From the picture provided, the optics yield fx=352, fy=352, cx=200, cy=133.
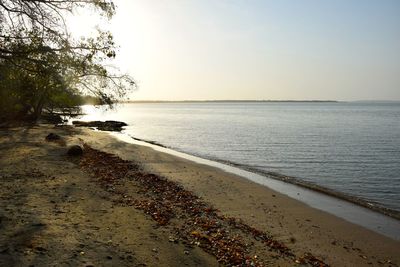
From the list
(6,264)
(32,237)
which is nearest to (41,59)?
(32,237)

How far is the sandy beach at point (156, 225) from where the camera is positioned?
8328 millimetres

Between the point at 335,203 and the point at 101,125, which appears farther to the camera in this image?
the point at 101,125

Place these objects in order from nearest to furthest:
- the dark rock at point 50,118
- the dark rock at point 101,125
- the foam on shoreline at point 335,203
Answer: the foam on shoreline at point 335,203 → the dark rock at point 50,118 → the dark rock at point 101,125

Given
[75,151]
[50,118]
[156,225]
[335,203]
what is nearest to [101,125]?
[50,118]

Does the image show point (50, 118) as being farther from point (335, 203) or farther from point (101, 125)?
point (335, 203)

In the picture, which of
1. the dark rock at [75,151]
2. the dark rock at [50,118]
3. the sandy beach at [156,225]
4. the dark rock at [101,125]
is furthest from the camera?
the dark rock at [101,125]

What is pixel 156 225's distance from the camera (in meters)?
10.8

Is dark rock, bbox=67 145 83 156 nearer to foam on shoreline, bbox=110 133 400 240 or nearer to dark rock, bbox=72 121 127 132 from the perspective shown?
foam on shoreline, bbox=110 133 400 240

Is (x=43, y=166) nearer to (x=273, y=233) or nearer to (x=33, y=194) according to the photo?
(x=33, y=194)

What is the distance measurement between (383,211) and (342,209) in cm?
183

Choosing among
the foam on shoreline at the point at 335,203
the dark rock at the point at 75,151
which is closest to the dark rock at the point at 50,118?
the dark rock at the point at 75,151

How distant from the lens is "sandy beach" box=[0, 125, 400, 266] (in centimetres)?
833

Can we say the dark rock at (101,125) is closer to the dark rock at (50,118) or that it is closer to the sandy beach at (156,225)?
the dark rock at (50,118)

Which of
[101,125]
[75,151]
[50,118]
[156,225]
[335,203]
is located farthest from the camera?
[101,125]
